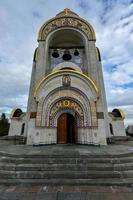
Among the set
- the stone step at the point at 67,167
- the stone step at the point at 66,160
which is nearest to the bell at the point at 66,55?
the stone step at the point at 66,160

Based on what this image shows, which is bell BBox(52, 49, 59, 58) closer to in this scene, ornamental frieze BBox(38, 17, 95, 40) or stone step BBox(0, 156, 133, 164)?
ornamental frieze BBox(38, 17, 95, 40)

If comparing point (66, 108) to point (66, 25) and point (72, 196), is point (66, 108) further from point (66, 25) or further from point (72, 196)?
point (66, 25)

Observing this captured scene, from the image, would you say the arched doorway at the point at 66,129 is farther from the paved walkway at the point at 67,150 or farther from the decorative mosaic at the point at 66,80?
the paved walkway at the point at 67,150

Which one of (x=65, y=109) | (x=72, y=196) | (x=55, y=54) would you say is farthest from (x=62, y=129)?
(x=55, y=54)

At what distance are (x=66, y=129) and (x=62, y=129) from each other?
1.00 ft

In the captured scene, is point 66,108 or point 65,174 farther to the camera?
point 66,108

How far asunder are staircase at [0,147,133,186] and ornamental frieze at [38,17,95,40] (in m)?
10.4

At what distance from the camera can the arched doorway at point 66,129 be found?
1020cm

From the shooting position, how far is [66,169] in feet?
16.9

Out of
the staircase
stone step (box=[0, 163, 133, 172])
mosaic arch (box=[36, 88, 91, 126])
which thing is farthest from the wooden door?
stone step (box=[0, 163, 133, 172])

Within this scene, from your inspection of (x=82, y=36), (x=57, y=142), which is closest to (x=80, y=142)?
(x=57, y=142)

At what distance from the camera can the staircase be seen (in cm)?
465

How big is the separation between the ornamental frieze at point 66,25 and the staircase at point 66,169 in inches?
407

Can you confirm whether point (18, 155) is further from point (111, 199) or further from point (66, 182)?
point (111, 199)
